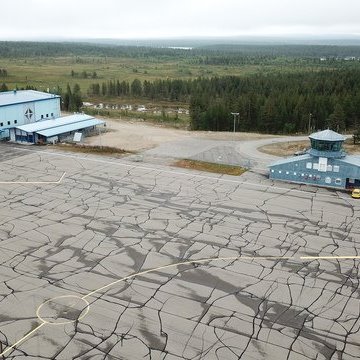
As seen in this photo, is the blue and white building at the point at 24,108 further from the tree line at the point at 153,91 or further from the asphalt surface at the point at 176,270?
the tree line at the point at 153,91

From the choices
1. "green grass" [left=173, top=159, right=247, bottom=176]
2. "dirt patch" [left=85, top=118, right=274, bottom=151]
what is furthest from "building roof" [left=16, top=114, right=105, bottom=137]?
"green grass" [left=173, top=159, right=247, bottom=176]

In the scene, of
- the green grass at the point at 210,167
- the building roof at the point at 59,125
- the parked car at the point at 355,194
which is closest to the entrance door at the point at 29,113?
the building roof at the point at 59,125

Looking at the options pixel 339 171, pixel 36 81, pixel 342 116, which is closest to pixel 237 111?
pixel 342 116

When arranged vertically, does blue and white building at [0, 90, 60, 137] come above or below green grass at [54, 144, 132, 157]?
above

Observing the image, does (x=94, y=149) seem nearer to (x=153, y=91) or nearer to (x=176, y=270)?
(x=176, y=270)

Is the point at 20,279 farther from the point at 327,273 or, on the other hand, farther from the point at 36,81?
the point at 36,81

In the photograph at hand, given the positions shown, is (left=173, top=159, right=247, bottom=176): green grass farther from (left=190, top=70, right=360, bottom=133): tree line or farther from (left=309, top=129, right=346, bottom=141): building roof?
(left=190, top=70, right=360, bottom=133): tree line
